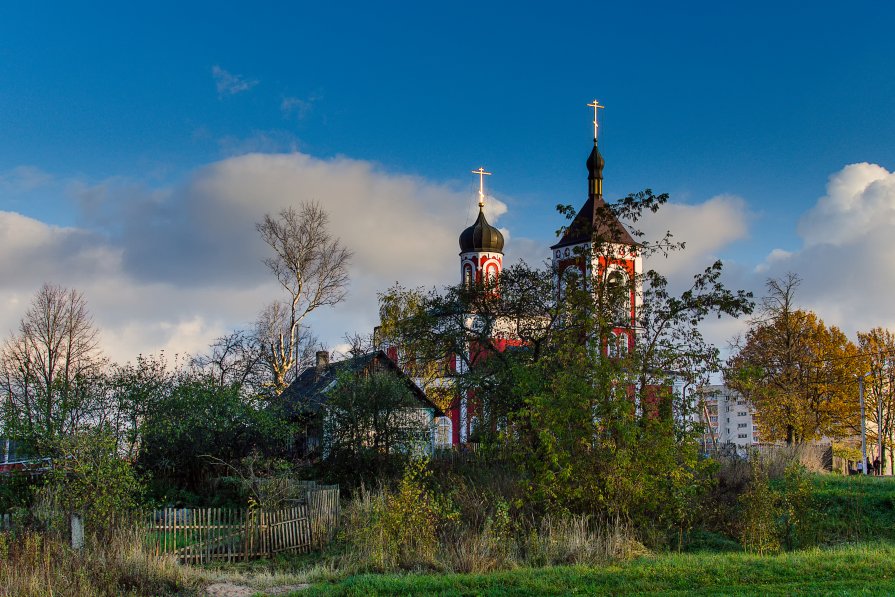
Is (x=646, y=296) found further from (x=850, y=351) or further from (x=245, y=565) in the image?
(x=850, y=351)

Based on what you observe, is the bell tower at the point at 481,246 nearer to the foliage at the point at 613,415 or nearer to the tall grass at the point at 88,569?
the foliage at the point at 613,415

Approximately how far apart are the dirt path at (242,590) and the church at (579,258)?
29.1 feet

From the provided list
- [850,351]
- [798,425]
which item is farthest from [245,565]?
[850,351]

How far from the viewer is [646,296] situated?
2539cm

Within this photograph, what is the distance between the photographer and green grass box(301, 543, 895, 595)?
40.0 ft

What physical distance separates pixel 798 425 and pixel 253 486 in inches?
1084

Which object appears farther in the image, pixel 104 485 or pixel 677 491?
pixel 677 491

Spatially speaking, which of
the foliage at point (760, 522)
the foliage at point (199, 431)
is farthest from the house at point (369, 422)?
the foliage at point (760, 522)

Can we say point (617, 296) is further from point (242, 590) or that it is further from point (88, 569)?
point (88, 569)

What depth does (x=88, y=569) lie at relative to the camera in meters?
13.0

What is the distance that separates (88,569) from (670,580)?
832cm

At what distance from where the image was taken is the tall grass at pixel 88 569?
1231cm

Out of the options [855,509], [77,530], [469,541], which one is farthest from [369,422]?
[855,509]

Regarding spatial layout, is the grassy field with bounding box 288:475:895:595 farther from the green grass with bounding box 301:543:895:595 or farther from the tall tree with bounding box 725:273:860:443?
the tall tree with bounding box 725:273:860:443
